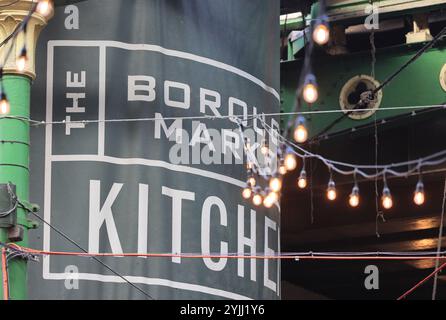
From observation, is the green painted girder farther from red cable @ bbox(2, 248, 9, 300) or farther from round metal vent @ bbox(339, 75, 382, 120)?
red cable @ bbox(2, 248, 9, 300)

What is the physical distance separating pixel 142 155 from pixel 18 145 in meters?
3.03

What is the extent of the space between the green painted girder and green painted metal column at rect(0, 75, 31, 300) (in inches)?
395

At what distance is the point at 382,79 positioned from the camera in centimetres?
3114

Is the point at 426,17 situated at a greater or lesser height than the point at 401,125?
greater

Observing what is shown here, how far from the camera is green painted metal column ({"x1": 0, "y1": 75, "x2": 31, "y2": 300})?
2180 centimetres

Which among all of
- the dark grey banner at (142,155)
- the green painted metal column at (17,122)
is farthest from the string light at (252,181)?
the green painted metal column at (17,122)

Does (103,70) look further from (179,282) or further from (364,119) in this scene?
(364,119)

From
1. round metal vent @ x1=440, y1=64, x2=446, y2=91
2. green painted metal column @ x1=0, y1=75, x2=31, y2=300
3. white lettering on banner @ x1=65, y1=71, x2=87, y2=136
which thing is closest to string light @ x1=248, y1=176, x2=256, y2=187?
white lettering on banner @ x1=65, y1=71, x2=87, y2=136

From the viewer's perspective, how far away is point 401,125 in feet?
101

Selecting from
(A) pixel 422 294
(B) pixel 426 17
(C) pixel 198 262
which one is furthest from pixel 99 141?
(A) pixel 422 294

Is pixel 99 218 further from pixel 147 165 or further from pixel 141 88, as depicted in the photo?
pixel 141 88

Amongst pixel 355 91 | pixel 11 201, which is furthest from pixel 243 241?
pixel 355 91

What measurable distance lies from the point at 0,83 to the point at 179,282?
184 inches
